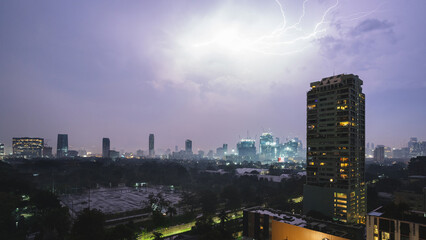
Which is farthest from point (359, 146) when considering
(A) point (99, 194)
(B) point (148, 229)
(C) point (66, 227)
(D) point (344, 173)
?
(A) point (99, 194)

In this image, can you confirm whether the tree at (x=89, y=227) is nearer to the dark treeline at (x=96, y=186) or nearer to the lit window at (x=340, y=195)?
the dark treeline at (x=96, y=186)

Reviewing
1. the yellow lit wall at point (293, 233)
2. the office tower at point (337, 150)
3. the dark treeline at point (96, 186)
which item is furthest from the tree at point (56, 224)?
the office tower at point (337, 150)

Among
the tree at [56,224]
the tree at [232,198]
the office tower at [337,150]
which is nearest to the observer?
the tree at [56,224]

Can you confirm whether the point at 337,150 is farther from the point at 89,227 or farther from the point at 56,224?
the point at 56,224

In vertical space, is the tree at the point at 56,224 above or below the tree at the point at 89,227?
below

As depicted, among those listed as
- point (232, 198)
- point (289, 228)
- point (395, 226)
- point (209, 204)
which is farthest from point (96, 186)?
point (395, 226)

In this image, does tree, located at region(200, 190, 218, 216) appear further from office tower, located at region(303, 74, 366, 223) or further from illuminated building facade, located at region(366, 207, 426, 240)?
illuminated building facade, located at region(366, 207, 426, 240)

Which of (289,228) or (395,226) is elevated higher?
(395,226)
